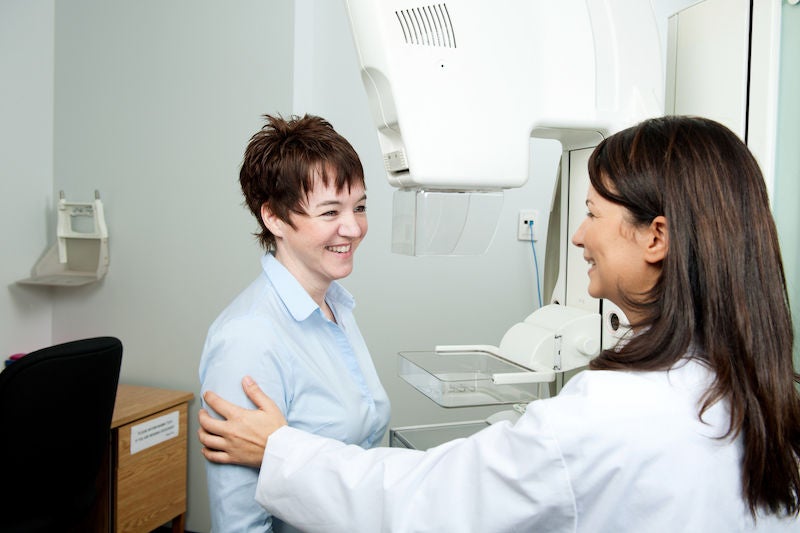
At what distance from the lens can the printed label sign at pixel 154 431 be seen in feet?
7.04

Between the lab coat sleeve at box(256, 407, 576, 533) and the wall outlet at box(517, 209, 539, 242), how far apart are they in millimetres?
1617

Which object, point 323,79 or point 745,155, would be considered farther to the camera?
point 323,79

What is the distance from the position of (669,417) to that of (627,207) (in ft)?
0.86

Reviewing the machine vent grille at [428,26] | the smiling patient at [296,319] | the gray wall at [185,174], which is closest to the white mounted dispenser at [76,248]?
the gray wall at [185,174]

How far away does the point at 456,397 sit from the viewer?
1043 millimetres

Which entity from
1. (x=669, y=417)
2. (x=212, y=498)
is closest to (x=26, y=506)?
(x=212, y=498)

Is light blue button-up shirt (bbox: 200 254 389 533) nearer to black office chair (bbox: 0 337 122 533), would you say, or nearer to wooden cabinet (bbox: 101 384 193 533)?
black office chair (bbox: 0 337 122 533)

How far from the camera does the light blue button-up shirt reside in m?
0.99

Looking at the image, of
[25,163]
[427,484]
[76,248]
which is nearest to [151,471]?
[76,248]

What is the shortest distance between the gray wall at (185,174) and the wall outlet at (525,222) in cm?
3

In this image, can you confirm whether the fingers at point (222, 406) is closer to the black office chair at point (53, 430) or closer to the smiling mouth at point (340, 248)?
the smiling mouth at point (340, 248)

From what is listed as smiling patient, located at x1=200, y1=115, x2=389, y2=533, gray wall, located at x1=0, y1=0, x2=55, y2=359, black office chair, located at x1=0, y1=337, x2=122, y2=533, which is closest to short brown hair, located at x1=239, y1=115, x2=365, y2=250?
smiling patient, located at x1=200, y1=115, x2=389, y2=533

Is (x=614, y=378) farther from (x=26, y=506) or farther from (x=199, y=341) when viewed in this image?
(x=199, y=341)

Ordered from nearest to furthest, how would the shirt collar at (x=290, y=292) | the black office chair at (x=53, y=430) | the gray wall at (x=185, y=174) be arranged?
the shirt collar at (x=290, y=292), the black office chair at (x=53, y=430), the gray wall at (x=185, y=174)
